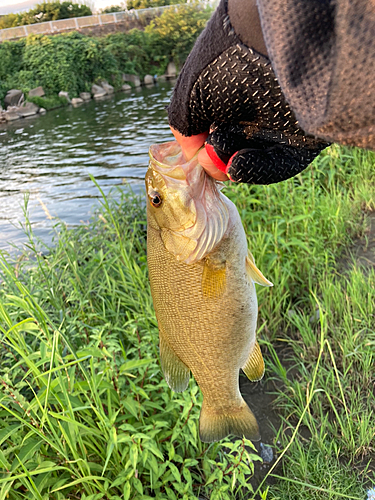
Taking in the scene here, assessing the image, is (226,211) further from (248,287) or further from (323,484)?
(323,484)

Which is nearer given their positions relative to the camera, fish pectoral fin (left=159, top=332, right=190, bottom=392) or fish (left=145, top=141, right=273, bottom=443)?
fish (left=145, top=141, right=273, bottom=443)

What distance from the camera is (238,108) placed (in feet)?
4.00

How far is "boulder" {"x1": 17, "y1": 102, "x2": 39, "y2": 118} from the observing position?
20609 mm

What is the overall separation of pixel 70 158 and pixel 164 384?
11288mm

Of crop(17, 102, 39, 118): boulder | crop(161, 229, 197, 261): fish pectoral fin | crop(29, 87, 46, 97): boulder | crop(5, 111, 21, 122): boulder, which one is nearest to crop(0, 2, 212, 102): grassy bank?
crop(29, 87, 46, 97): boulder

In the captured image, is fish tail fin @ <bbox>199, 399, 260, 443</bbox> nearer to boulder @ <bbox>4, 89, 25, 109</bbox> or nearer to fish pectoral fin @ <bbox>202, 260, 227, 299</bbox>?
fish pectoral fin @ <bbox>202, 260, 227, 299</bbox>

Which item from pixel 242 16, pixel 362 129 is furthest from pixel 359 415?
pixel 242 16

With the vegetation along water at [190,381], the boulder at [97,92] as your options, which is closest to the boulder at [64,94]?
the boulder at [97,92]

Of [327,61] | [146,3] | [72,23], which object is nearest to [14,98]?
[72,23]

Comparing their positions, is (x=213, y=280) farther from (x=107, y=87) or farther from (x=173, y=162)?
(x=107, y=87)

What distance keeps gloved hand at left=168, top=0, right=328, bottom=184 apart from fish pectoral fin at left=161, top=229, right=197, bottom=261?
382 millimetres

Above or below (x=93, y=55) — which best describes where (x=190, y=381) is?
below

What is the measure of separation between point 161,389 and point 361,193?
3488mm

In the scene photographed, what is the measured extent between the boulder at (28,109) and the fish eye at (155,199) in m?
22.2
